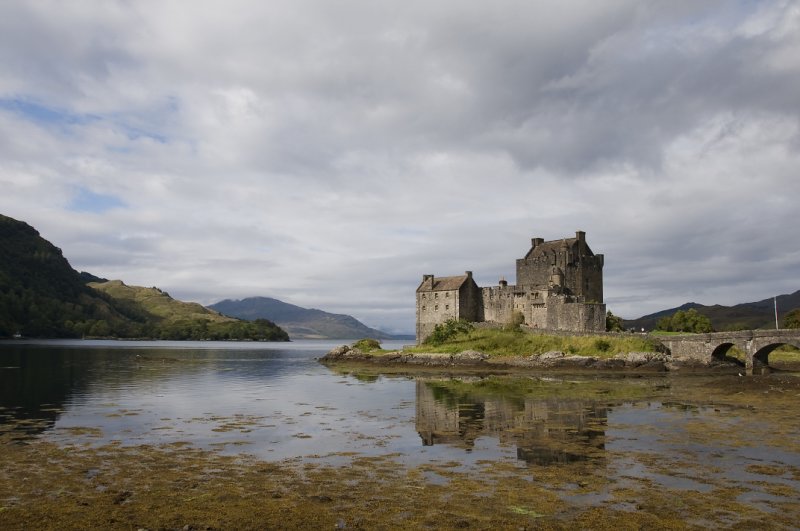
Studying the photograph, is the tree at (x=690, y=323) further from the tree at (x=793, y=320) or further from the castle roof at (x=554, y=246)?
the castle roof at (x=554, y=246)

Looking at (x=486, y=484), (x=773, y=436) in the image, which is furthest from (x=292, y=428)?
(x=773, y=436)

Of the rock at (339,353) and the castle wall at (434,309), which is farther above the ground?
the castle wall at (434,309)

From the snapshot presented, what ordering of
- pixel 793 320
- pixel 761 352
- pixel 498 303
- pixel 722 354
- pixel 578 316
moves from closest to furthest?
pixel 761 352 < pixel 722 354 < pixel 578 316 < pixel 793 320 < pixel 498 303

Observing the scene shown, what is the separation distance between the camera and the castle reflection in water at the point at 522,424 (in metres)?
20.1

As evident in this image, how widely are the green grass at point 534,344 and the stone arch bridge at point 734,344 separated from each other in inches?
96.1

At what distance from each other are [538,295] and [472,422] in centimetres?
5093

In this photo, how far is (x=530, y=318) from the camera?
75688mm

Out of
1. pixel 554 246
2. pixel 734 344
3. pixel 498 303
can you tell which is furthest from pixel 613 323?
pixel 734 344

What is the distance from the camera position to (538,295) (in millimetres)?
75312

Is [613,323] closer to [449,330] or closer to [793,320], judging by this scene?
[449,330]

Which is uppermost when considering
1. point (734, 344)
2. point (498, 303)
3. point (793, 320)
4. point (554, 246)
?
point (554, 246)

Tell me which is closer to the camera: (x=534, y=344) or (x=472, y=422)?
(x=472, y=422)

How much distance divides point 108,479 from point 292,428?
1033cm

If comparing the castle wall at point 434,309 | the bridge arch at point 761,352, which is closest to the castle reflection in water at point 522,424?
the bridge arch at point 761,352
